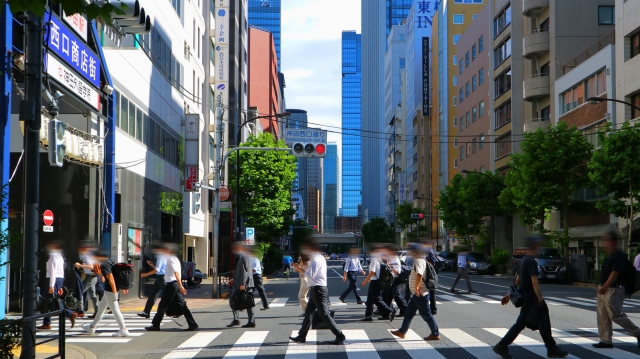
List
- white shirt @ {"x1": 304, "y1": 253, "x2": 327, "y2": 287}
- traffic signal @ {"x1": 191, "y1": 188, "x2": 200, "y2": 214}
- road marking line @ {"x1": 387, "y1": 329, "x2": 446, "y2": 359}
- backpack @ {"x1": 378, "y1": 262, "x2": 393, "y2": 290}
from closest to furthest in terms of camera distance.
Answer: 1. road marking line @ {"x1": 387, "y1": 329, "x2": 446, "y2": 359}
2. white shirt @ {"x1": 304, "y1": 253, "x2": 327, "y2": 287}
3. backpack @ {"x1": 378, "y1": 262, "x2": 393, "y2": 290}
4. traffic signal @ {"x1": 191, "y1": 188, "x2": 200, "y2": 214}

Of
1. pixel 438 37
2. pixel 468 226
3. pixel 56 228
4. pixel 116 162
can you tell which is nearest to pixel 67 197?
pixel 56 228

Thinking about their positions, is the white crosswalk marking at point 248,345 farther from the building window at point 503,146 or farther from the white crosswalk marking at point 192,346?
the building window at point 503,146

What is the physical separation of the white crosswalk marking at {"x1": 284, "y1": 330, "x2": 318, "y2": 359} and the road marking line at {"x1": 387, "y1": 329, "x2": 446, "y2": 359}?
1474 millimetres

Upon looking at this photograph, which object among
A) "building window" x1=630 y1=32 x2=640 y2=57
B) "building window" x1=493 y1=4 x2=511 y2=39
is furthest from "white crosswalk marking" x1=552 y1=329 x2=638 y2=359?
"building window" x1=493 y1=4 x2=511 y2=39

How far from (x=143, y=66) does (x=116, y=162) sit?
5.30 metres

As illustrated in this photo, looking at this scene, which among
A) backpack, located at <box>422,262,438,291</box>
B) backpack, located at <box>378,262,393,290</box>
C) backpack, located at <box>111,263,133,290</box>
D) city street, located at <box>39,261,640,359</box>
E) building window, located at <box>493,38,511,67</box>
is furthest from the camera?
building window, located at <box>493,38,511,67</box>

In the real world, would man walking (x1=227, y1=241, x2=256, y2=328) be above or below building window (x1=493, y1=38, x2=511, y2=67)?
below

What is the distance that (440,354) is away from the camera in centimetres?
1117

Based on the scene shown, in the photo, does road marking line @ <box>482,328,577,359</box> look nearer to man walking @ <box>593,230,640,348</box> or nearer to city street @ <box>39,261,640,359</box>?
city street @ <box>39,261,640,359</box>

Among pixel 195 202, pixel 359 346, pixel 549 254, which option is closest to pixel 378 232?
pixel 549 254

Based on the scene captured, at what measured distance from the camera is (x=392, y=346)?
1222 centimetres

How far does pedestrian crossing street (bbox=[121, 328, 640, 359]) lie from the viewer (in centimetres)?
1119

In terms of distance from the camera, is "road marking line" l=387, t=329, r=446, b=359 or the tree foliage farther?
the tree foliage

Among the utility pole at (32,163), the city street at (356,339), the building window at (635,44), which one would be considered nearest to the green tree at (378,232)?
the building window at (635,44)
